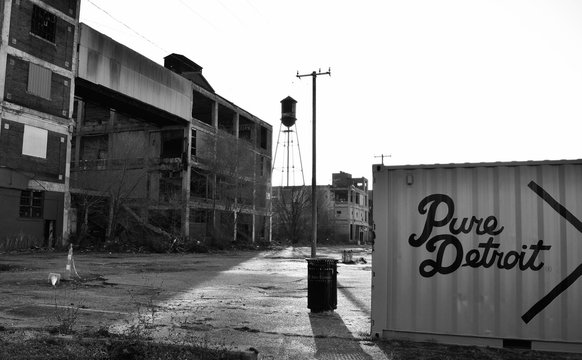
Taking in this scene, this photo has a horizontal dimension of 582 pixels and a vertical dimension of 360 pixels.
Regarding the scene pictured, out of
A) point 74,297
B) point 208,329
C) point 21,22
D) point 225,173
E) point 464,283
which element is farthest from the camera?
point 225,173

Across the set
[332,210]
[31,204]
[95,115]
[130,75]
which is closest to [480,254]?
[31,204]

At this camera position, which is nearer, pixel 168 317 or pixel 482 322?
pixel 482 322

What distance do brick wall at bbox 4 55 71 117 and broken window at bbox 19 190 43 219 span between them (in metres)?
5.60

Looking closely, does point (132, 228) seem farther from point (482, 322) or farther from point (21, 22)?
point (482, 322)

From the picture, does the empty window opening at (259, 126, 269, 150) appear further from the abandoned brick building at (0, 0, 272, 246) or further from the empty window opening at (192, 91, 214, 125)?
the empty window opening at (192, 91, 214, 125)

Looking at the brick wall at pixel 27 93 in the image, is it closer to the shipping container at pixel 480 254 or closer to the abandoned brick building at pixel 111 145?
the abandoned brick building at pixel 111 145

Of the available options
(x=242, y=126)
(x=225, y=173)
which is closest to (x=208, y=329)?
(x=225, y=173)

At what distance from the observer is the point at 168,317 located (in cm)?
872

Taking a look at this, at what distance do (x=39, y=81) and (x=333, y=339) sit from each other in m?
31.6

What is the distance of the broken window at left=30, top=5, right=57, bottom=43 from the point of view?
3203cm

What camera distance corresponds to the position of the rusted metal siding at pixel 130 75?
36.6 meters

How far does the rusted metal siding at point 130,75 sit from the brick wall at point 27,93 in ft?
7.19

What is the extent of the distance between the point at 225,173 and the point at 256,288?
3520 cm

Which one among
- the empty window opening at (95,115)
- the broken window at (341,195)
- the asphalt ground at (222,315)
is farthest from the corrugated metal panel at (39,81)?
the broken window at (341,195)
